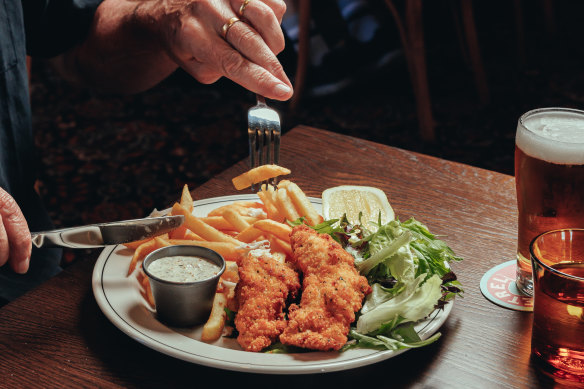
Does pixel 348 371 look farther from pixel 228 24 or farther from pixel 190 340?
pixel 228 24

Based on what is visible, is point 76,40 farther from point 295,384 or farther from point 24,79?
point 295,384

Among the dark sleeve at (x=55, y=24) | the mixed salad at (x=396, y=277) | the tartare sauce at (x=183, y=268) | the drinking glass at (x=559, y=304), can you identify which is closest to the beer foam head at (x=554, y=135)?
the drinking glass at (x=559, y=304)

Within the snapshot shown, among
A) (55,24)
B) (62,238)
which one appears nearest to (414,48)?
(55,24)

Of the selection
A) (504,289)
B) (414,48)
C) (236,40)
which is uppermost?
(236,40)

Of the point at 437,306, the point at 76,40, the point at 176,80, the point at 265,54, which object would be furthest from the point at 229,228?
the point at 176,80

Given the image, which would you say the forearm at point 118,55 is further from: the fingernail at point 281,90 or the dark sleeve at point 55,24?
the fingernail at point 281,90

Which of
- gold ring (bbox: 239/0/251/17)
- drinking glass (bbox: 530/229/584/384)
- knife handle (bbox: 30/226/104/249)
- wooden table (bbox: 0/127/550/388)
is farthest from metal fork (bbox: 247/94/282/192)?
drinking glass (bbox: 530/229/584/384)
